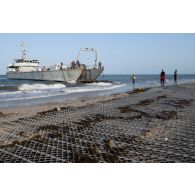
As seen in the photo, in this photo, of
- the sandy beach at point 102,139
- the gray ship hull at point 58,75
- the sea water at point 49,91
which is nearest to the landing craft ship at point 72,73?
the gray ship hull at point 58,75

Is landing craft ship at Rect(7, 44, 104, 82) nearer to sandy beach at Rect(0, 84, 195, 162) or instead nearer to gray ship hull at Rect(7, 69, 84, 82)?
gray ship hull at Rect(7, 69, 84, 82)

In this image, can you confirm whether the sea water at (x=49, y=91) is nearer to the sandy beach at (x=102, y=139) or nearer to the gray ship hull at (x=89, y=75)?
the gray ship hull at (x=89, y=75)

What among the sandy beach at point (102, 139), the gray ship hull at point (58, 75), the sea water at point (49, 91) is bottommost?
the sea water at point (49, 91)

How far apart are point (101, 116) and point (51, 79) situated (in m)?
38.9

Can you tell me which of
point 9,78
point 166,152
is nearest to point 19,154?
point 166,152

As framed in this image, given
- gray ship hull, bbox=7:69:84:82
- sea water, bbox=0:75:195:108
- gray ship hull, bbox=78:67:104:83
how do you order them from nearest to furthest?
sea water, bbox=0:75:195:108 → gray ship hull, bbox=7:69:84:82 → gray ship hull, bbox=78:67:104:83

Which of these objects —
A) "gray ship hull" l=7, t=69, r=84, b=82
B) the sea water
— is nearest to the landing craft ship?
"gray ship hull" l=7, t=69, r=84, b=82

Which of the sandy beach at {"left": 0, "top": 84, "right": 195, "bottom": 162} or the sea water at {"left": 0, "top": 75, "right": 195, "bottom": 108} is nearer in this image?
the sandy beach at {"left": 0, "top": 84, "right": 195, "bottom": 162}

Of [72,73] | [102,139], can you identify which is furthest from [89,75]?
[102,139]

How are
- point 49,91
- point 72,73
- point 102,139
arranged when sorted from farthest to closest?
point 72,73
point 49,91
point 102,139

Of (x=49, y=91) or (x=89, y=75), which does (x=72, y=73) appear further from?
(x=49, y=91)

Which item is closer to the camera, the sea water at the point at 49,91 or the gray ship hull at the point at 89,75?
the sea water at the point at 49,91

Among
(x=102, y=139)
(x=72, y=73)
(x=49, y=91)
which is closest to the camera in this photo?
(x=102, y=139)

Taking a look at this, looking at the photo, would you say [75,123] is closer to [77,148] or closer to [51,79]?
[77,148]
